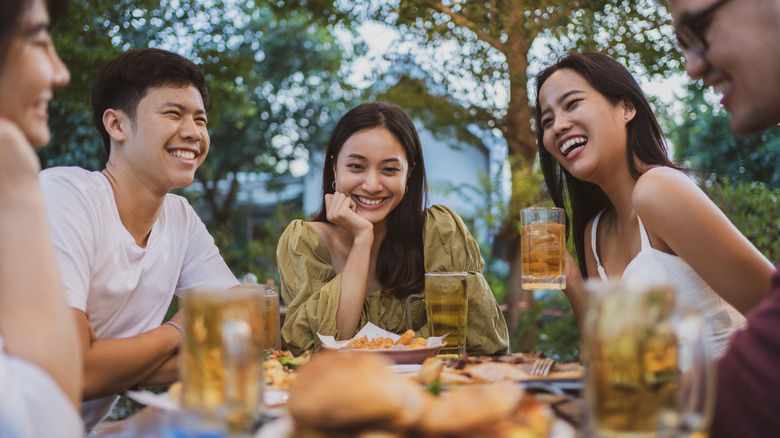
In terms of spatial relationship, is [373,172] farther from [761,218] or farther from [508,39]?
[761,218]

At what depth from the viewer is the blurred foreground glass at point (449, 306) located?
2.60 metres

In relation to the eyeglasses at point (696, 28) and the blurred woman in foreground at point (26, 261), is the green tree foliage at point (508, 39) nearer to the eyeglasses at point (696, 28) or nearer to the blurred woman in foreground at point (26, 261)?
the eyeglasses at point (696, 28)

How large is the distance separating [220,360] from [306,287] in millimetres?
1912

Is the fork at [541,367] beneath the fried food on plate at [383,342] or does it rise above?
above

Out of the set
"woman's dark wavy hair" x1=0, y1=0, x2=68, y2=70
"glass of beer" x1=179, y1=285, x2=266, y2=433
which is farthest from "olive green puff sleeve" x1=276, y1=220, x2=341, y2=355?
"woman's dark wavy hair" x1=0, y1=0, x2=68, y2=70

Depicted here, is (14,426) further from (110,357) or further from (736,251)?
(736,251)

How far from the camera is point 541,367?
67.4 inches

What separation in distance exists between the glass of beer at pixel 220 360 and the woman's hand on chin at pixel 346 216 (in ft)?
6.61

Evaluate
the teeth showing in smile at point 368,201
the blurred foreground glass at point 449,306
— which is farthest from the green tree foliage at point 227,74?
the blurred foreground glass at point 449,306

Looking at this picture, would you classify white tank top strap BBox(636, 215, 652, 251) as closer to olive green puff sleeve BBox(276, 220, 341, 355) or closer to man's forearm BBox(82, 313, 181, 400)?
olive green puff sleeve BBox(276, 220, 341, 355)

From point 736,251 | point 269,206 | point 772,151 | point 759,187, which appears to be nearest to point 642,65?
point 759,187

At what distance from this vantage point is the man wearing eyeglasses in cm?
113

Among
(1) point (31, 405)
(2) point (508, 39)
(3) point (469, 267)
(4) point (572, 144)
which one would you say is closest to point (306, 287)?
(3) point (469, 267)

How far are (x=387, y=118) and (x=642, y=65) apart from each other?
2.43 m
